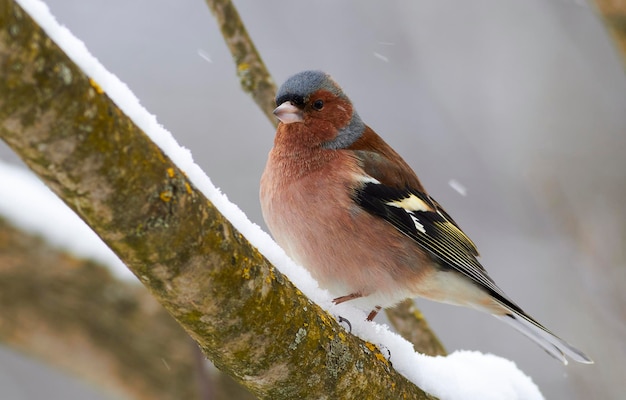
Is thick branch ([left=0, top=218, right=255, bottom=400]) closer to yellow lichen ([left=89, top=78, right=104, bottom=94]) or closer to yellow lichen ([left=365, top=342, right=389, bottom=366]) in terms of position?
yellow lichen ([left=365, top=342, right=389, bottom=366])

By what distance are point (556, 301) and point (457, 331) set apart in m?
A: 1.34

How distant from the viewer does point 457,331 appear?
8125 millimetres

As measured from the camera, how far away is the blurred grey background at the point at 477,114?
178 inches

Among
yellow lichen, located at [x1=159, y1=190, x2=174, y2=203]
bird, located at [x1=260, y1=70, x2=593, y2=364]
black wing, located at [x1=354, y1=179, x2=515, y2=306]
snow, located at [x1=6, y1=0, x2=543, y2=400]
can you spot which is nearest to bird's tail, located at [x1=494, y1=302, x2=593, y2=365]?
bird, located at [x1=260, y1=70, x2=593, y2=364]

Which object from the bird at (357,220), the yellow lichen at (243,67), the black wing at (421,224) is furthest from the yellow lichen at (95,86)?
the yellow lichen at (243,67)

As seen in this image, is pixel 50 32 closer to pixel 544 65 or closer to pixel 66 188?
pixel 66 188

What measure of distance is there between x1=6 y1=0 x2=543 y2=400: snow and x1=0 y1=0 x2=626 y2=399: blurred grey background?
1446 millimetres

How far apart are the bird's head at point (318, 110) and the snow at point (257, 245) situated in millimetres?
1069

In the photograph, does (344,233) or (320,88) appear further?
(320,88)

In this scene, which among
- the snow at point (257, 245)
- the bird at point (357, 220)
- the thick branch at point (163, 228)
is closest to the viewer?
the thick branch at point (163, 228)

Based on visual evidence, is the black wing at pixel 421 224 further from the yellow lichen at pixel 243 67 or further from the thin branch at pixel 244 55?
the yellow lichen at pixel 243 67

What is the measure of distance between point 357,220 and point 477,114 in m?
2.44

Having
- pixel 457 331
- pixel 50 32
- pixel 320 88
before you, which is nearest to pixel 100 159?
pixel 50 32

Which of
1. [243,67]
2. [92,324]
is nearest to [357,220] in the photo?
[243,67]
